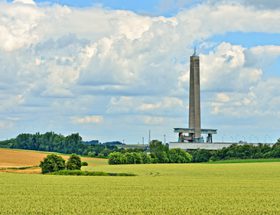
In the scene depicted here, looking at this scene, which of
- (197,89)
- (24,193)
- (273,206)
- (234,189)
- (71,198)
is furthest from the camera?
(197,89)

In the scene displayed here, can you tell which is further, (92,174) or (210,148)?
(210,148)

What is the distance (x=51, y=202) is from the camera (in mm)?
42625

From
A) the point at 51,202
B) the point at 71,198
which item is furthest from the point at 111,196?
the point at 51,202

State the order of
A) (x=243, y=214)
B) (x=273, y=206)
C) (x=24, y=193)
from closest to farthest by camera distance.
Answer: (x=243, y=214)
(x=273, y=206)
(x=24, y=193)

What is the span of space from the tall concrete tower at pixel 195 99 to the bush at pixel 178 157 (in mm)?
26178

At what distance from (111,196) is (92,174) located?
161 feet

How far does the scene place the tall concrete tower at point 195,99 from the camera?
19262 cm

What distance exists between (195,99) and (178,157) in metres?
30.6

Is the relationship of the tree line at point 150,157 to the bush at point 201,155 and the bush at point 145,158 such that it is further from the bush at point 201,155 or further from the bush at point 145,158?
the bush at point 201,155

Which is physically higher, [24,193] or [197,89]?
[197,89]

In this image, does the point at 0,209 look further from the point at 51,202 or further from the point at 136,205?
the point at 136,205

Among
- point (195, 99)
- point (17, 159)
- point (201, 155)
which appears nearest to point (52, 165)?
point (17, 159)

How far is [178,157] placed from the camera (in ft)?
548

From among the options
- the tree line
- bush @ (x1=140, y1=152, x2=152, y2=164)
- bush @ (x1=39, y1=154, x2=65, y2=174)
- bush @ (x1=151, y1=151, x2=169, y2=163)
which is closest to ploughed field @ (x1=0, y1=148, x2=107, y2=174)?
bush @ (x1=39, y1=154, x2=65, y2=174)
